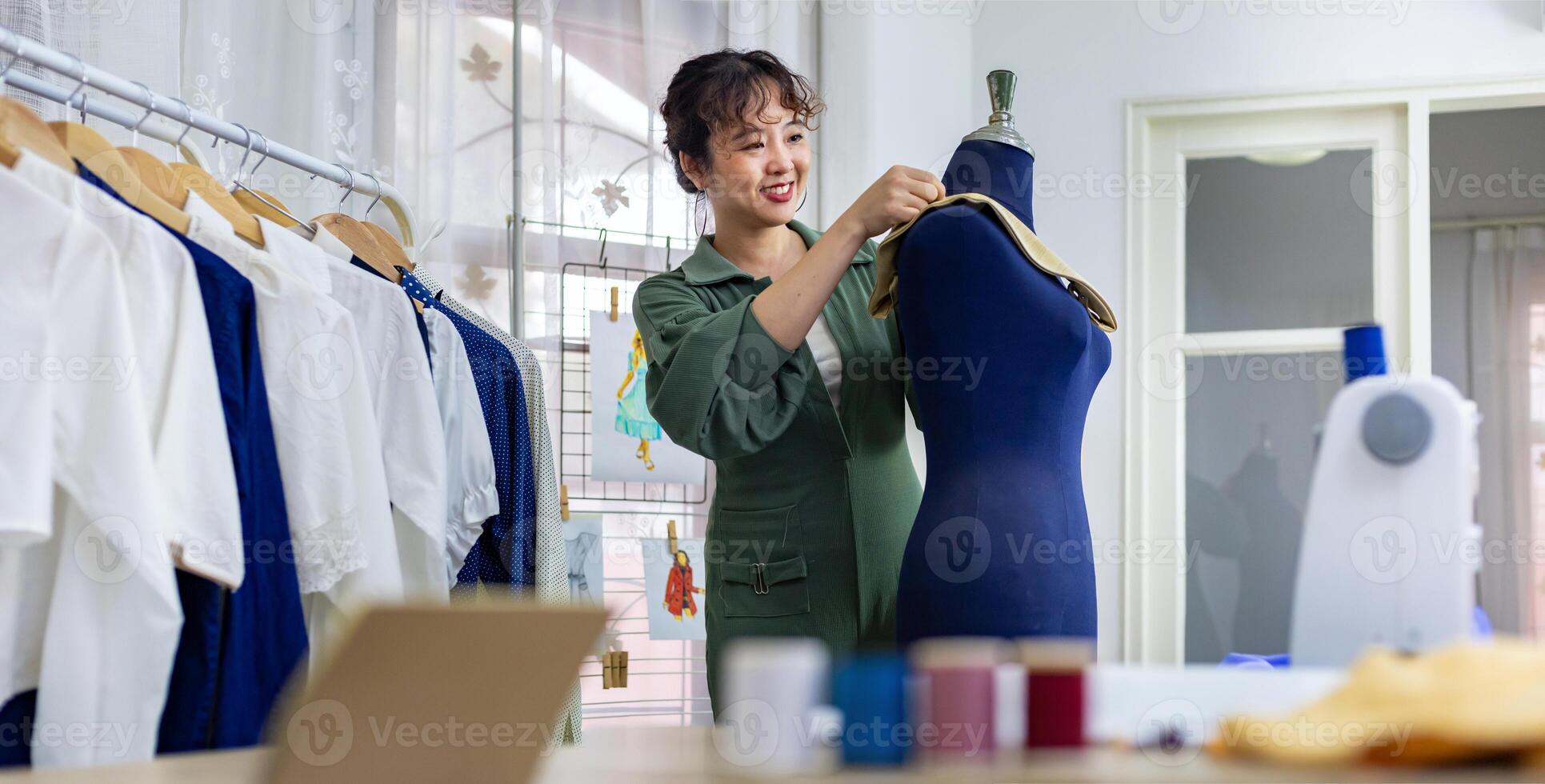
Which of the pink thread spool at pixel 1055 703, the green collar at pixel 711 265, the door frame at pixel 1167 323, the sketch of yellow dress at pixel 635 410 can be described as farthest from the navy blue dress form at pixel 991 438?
the door frame at pixel 1167 323

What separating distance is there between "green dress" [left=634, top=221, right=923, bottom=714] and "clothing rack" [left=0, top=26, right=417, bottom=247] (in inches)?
27.0

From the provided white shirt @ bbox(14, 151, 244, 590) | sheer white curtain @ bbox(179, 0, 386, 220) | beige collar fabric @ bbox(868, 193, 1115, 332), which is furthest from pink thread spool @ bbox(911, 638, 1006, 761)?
sheer white curtain @ bbox(179, 0, 386, 220)

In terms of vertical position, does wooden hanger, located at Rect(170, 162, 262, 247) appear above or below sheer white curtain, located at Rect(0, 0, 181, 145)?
below

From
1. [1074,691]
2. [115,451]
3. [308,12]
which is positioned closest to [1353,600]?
[1074,691]

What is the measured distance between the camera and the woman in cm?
148

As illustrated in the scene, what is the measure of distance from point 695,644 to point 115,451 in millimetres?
1848

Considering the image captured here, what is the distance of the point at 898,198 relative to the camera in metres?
1.39

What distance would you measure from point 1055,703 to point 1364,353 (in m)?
0.39

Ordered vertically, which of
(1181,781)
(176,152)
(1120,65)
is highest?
(1120,65)

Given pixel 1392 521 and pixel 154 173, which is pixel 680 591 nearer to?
pixel 154 173

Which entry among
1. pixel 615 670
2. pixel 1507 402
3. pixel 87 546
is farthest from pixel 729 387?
pixel 1507 402

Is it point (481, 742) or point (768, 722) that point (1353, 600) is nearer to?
point (768, 722)

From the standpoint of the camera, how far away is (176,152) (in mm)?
2154

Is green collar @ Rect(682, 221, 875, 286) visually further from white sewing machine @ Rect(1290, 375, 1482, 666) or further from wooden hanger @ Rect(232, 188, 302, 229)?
white sewing machine @ Rect(1290, 375, 1482, 666)
